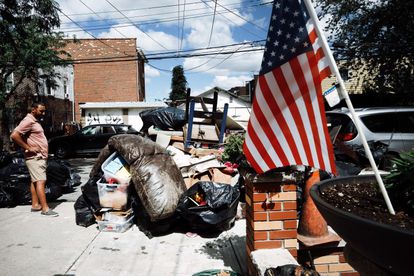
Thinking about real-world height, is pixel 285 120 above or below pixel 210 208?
above

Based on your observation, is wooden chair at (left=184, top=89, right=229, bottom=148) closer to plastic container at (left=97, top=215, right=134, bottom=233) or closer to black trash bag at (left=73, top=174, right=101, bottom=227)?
black trash bag at (left=73, top=174, right=101, bottom=227)

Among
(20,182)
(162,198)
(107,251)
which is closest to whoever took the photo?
(107,251)

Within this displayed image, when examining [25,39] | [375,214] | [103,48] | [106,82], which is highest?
[103,48]

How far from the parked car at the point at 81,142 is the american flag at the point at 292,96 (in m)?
12.6

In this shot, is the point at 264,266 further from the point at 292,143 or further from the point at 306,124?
the point at 306,124

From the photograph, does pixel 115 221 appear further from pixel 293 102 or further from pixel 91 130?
pixel 91 130

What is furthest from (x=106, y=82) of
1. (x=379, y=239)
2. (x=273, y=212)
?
(x=379, y=239)

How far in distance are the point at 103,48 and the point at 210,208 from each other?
87.0 feet

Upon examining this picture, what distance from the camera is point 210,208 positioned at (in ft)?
13.0

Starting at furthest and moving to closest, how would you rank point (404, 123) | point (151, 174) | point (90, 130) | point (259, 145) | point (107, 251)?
1. point (90, 130)
2. point (404, 123)
3. point (151, 174)
4. point (107, 251)
5. point (259, 145)

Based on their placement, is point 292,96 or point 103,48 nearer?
point 292,96

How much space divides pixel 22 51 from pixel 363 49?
14.7 metres

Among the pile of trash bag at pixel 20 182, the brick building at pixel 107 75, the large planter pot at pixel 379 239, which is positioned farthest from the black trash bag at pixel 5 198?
the brick building at pixel 107 75

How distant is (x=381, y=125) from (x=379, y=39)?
9.68 m
